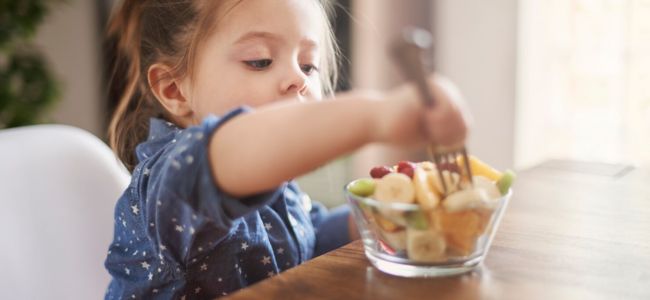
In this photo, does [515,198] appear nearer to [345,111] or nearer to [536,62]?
[345,111]

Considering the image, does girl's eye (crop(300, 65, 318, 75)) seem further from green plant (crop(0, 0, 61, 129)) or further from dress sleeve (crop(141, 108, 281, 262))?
green plant (crop(0, 0, 61, 129))

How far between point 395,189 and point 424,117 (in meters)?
0.11

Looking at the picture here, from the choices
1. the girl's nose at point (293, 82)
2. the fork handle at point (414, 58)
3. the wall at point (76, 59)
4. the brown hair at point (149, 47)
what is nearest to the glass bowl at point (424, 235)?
the fork handle at point (414, 58)

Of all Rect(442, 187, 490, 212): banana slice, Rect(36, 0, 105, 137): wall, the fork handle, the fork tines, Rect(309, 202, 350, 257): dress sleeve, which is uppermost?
the fork handle

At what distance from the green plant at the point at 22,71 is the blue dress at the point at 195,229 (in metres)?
2.05

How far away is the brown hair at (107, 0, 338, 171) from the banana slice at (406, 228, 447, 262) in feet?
1.37

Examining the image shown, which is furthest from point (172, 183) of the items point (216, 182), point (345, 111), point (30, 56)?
point (30, 56)

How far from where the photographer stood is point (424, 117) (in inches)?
18.8

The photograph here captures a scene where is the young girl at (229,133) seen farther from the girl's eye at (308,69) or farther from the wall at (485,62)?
the wall at (485,62)

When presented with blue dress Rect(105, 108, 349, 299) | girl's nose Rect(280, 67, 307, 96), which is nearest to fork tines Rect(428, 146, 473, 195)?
blue dress Rect(105, 108, 349, 299)

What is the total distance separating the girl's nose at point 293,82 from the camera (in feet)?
2.67

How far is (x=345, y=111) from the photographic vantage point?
0.51 metres

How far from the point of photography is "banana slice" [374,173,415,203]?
57cm

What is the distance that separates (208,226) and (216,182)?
0.12 metres
